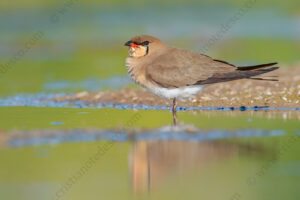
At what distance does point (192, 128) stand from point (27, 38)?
55.6 ft

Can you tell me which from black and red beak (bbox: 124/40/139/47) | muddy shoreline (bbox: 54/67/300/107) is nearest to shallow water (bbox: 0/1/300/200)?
muddy shoreline (bbox: 54/67/300/107)

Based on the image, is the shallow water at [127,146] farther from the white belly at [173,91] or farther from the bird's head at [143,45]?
the bird's head at [143,45]

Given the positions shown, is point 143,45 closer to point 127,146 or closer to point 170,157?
point 127,146

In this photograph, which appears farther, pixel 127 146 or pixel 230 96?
pixel 230 96

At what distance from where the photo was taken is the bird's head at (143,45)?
11664 millimetres

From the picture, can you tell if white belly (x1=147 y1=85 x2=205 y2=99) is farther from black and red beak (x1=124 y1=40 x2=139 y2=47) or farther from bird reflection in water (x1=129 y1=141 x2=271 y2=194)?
bird reflection in water (x1=129 y1=141 x2=271 y2=194)

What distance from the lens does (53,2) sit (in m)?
31.0

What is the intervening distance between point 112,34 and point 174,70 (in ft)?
54.7

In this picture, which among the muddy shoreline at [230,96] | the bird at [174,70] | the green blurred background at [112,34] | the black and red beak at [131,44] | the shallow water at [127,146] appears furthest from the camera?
the green blurred background at [112,34]

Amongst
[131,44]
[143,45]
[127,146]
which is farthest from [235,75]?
[127,146]

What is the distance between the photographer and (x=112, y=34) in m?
27.8

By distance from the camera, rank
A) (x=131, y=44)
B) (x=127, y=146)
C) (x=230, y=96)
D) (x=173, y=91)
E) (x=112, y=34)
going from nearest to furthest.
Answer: (x=127, y=146) → (x=173, y=91) → (x=131, y=44) → (x=230, y=96) → (x=112, y=34)

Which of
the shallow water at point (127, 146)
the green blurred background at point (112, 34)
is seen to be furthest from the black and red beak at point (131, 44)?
the green blurred background at point (112, 34)

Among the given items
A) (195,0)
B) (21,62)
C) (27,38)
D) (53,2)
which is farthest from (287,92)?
(195,0)
